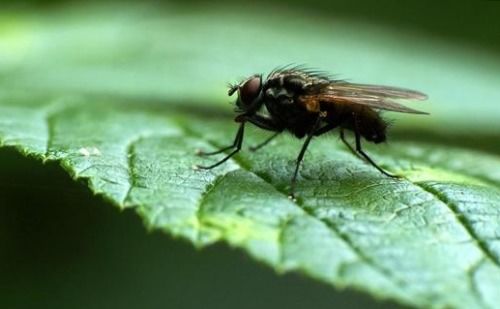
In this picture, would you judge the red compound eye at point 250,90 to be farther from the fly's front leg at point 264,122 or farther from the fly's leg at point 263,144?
the fly's leg at point 263,144

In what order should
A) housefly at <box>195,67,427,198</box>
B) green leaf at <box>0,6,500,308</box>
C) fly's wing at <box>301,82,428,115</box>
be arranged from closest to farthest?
green leaf at <box>0,6,500,308</box>
fly's wing at <box>301,82,428,115</box>
housefly at <box>195,67,427,198</box>

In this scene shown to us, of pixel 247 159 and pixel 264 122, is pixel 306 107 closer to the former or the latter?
pixel 264 122

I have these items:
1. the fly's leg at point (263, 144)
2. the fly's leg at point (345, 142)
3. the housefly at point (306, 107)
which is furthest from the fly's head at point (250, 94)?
the fly's leg at point (345, 142)

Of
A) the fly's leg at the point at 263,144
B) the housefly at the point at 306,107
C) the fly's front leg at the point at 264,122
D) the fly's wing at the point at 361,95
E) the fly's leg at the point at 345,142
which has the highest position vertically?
the fly's wing at the point at 361,95

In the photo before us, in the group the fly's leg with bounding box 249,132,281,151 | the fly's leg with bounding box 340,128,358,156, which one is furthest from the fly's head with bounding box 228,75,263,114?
the fly's leg with bounding box 340,128,358,156

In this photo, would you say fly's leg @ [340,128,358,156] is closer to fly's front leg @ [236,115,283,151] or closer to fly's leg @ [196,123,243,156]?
fly's front leg @ [236,115,283,151]

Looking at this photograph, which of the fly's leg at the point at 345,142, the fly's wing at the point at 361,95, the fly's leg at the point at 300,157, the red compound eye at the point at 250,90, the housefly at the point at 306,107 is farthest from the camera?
the fly's leg at the point at 345,142

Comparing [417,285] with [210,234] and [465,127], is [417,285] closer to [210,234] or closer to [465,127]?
[210,234]

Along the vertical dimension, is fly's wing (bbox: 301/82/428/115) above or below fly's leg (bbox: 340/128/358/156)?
above
